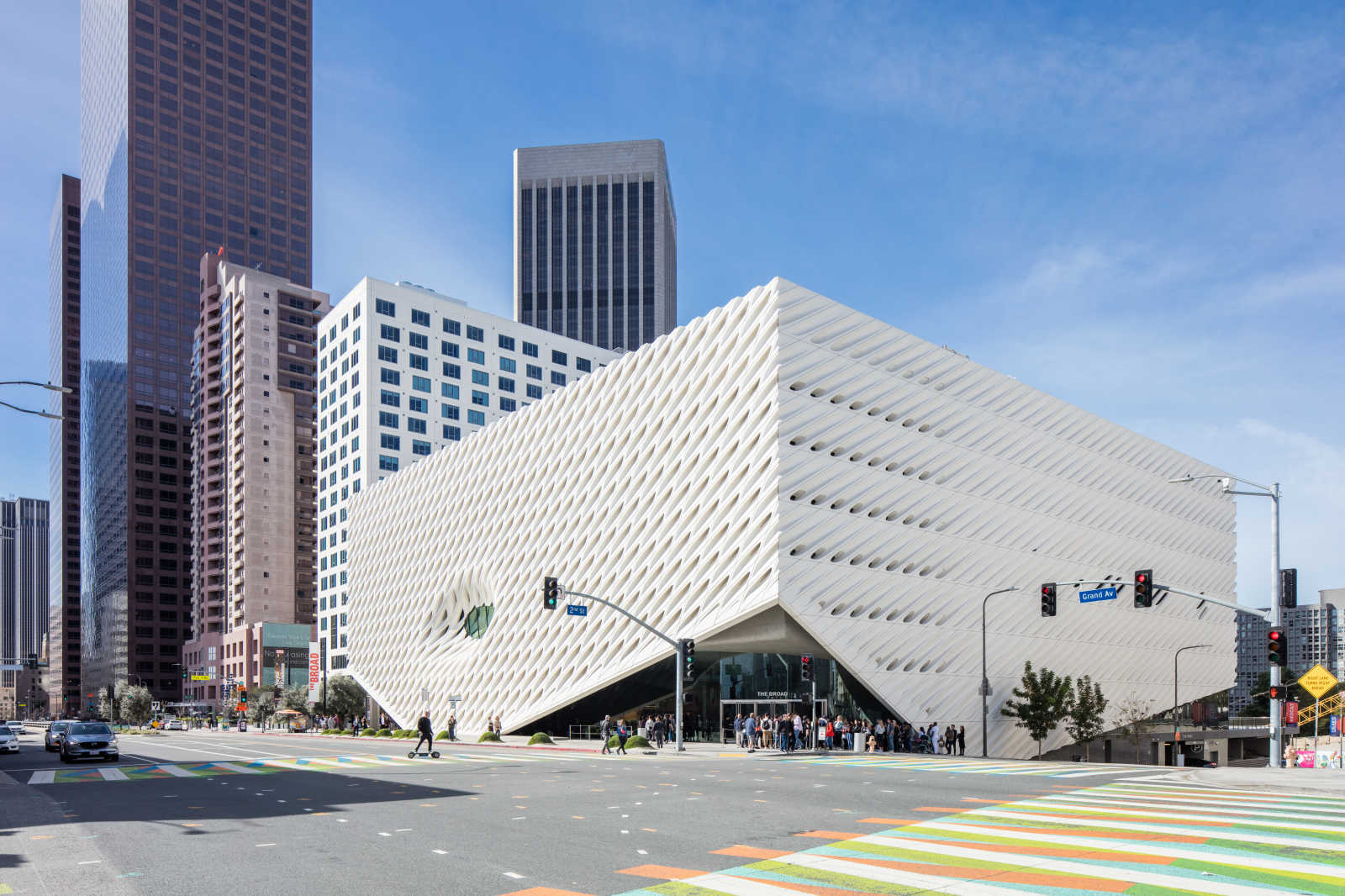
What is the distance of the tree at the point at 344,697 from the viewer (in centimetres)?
8488

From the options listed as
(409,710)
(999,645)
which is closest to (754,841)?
(999,645)

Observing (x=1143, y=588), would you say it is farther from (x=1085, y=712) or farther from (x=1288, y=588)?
(x=1085, y=712)

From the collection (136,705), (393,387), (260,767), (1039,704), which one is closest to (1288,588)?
(1039,704)

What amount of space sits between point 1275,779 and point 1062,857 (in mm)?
15412

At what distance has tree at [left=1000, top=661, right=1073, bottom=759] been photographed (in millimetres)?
51469

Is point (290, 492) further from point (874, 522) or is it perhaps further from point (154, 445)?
point (874, 522)

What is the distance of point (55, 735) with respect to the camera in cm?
4319

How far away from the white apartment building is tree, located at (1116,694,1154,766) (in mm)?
60237

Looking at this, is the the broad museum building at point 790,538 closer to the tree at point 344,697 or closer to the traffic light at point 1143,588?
the tree at point 344,697

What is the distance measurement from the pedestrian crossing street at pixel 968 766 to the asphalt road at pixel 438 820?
570 mm

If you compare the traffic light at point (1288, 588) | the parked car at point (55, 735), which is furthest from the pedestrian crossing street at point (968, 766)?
the parked car at point (55, 735)

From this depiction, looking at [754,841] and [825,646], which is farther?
[825,646]

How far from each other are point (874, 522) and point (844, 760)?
16514mm

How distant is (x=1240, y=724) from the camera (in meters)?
96.8
